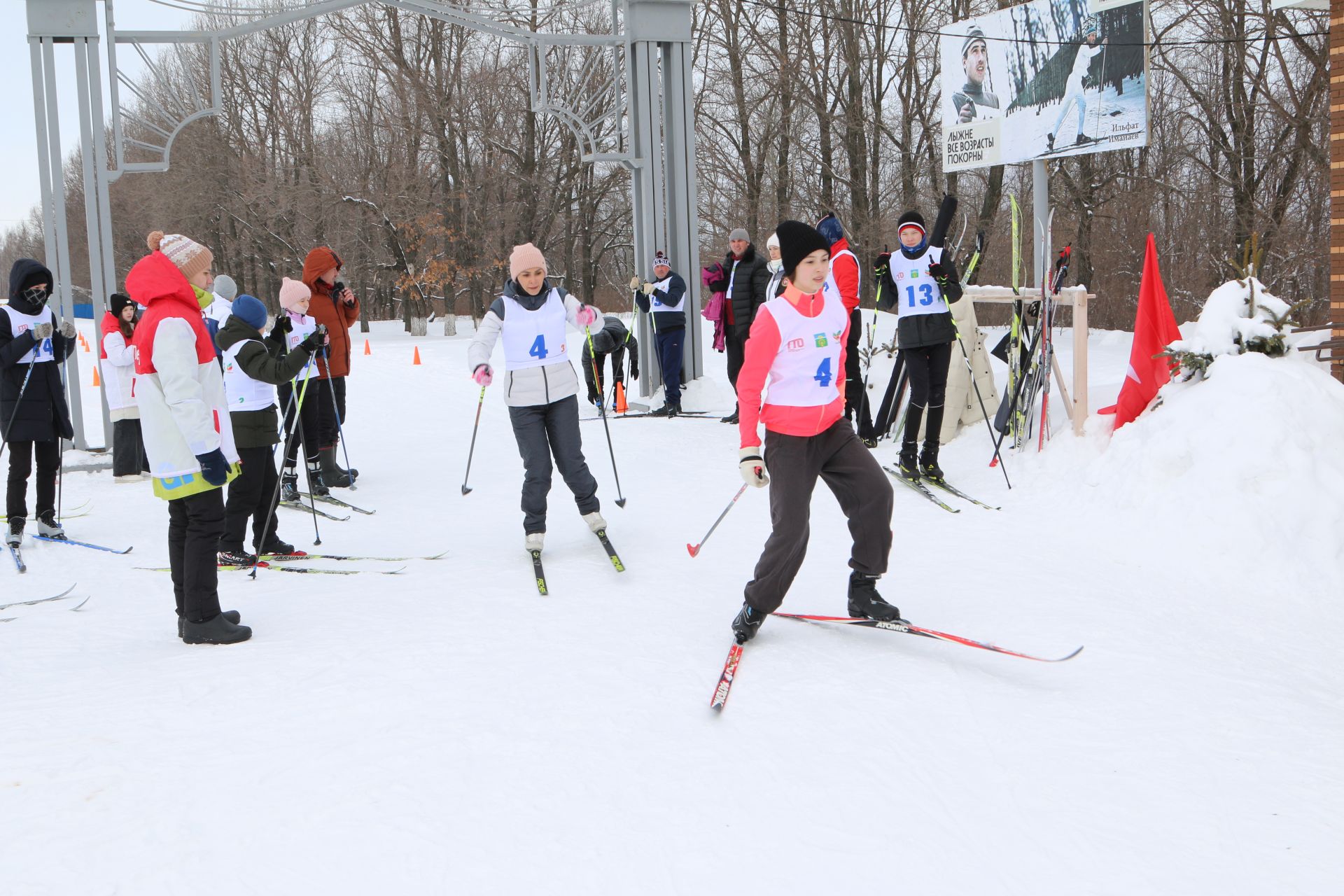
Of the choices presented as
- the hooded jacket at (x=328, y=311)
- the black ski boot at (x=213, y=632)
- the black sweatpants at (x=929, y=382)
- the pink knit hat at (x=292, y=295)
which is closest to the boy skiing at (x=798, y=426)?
the black ski boot at (x=213, y=632)

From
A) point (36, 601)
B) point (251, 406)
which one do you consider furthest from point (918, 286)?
point (36, 601)

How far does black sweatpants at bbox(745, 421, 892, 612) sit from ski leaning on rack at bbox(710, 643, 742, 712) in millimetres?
223

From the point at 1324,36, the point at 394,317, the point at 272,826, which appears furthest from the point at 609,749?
the point at 394,317

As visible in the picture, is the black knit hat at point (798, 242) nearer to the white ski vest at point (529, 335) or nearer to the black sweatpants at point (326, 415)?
the white ski vest at point (529, 335)

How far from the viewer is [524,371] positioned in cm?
580

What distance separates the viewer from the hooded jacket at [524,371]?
5.81 meters

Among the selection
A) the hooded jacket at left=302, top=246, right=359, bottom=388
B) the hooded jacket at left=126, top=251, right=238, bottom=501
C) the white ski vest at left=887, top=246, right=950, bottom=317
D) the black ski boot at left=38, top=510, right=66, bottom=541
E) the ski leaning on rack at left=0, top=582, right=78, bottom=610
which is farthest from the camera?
the hooded jacket at left=302, top=246, right=359, bottom=388

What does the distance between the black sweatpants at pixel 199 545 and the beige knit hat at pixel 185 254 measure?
39.9 inches

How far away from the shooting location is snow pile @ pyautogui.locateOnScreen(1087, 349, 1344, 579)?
5676 mm

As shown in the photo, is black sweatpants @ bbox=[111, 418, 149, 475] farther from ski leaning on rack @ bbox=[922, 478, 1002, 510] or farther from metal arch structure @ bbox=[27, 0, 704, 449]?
ski leaning on rack @ bbox=[922, 478, 1002, 510]

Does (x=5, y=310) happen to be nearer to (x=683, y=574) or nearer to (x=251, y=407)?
(x=251, y=407)

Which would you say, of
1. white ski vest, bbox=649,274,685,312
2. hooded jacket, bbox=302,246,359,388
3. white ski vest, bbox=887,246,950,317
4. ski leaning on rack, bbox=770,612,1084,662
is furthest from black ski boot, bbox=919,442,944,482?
white ski vest, bbox=649,274,685,312

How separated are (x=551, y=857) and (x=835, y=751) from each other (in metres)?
1.04

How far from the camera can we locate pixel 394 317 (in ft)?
131
